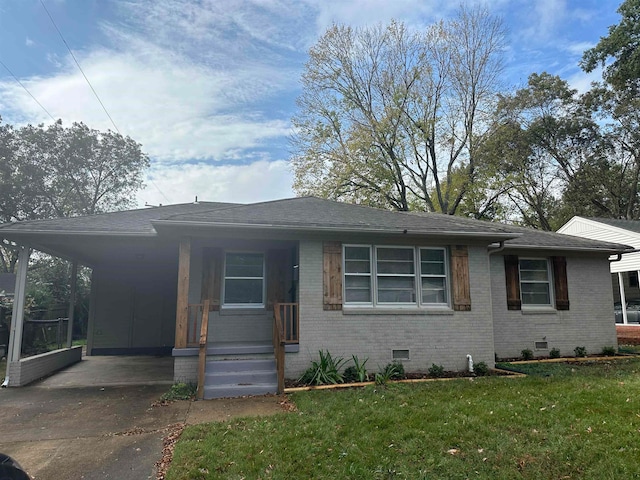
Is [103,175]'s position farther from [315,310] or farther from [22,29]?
[315,310]

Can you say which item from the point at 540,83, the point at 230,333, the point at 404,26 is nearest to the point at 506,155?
the point at 540,83

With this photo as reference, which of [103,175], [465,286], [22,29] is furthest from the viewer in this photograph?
[103,175]

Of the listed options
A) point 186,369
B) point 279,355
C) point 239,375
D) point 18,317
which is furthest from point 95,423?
point 18,317

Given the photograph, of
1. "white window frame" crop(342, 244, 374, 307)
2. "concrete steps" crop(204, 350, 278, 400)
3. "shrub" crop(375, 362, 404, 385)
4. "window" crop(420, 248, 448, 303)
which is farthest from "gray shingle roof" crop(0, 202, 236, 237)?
"window" crop(420, 248, 448, 303)

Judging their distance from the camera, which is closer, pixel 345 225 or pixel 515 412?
pixel 515 412

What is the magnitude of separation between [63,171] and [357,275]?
77.8 ft

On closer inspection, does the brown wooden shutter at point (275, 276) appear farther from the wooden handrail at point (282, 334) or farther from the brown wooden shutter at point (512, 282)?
the brown wooden shutter at point (512, 282)

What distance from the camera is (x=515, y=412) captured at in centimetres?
512

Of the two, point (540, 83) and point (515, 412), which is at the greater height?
point (540, 83)

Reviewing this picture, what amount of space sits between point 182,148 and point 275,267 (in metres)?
10.1

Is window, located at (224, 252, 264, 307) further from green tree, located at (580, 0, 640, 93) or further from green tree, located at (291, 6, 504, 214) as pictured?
green tree, located at (580, 0, 640, 93)

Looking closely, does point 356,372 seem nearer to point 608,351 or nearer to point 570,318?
point 570,318

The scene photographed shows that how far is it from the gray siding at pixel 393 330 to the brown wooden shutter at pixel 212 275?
1901 mm

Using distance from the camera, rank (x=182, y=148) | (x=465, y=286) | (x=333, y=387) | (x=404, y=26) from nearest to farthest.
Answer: (x=333, y=387) < (x=465, y=286) < (x=182, y=148) < (x=404, y=26)
